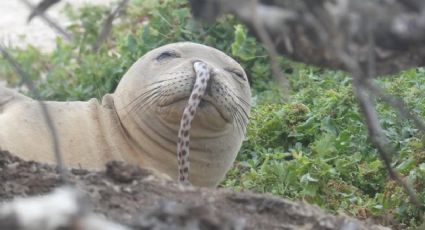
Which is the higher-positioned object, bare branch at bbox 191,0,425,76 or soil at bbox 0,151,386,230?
A: bare branch at bbox 191,0,425,76

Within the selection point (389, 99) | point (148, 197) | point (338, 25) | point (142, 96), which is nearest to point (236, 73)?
point (142, 96)

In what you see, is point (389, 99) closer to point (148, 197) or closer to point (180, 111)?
point (148, 197)

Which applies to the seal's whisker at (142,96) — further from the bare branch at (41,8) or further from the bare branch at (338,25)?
the bare branch at (41,8)

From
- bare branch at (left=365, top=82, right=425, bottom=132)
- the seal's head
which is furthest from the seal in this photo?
bare branch at (left=365, top=82, right=425, bottom=132)

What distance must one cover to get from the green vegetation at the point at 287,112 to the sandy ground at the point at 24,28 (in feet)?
1.89

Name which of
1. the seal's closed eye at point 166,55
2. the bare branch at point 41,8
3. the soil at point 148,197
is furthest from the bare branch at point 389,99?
the seal's closed eye at point 166,55

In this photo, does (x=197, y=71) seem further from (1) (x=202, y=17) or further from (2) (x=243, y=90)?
(1) (x=202, y=17)

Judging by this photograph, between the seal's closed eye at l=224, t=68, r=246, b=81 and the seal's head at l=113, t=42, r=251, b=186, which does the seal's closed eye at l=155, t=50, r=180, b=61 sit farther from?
the seal's closed eye at l=224, t=68, r=246, b=81

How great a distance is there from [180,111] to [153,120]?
1.11 ft

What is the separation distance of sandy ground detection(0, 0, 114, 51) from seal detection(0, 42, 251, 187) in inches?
156

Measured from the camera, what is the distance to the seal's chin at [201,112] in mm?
5953

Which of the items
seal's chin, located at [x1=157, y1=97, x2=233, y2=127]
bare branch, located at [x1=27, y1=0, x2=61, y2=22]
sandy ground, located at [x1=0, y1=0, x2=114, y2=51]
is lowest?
seal's chin, located at [x1=157, y1=97, x2=233, y2=127]

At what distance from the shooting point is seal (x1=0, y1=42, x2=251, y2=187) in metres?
6.02

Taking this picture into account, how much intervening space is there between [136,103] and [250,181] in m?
0.79
